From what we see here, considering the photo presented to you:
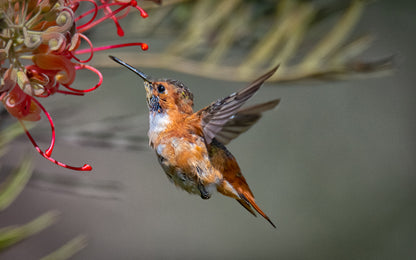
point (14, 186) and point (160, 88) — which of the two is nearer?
point (14, 186)

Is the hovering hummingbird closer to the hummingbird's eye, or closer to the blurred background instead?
the hummingbird's eye

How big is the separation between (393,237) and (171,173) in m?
2.42

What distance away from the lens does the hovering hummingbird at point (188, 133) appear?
3.36ft

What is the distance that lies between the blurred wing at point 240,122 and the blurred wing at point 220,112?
0.02 m

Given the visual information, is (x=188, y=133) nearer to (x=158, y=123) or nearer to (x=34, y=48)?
(x=158, y=123)

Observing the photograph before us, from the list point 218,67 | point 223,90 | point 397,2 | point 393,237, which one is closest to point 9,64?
point 218,67

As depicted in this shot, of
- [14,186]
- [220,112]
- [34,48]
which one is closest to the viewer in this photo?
[34,48]

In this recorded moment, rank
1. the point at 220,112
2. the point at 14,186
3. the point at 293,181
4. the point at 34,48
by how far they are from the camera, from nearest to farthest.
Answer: the point at 34,48 → the point at 14,186 → the point at 220,112 → the point at 293,181

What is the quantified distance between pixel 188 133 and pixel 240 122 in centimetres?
10

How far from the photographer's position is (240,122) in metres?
1.02

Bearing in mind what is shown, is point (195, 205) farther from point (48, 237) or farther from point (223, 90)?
point (48, 237)

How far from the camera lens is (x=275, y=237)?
311cm

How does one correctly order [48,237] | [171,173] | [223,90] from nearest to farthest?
[171,173]
[48,237]
[223,90]

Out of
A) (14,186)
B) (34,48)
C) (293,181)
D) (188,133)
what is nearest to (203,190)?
(188,133)
